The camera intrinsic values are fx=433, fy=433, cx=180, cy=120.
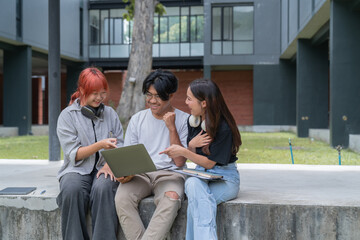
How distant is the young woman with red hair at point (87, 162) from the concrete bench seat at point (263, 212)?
29 cm

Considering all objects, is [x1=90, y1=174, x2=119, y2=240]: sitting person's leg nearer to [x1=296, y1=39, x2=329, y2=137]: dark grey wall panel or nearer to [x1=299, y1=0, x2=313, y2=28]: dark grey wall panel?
[x1=299, y1=0, x2=313, y2=28]: dark grey wall panel

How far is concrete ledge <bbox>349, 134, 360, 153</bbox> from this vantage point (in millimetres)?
11494

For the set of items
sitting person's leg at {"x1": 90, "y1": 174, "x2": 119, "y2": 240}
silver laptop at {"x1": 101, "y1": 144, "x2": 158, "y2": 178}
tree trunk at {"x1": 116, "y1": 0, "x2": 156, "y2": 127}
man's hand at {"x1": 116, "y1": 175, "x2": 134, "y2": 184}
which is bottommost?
sitting person's leg at {"x1": 90, "y1": 174, "x2": 119, "y2": 240}

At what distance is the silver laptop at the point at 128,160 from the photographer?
3275 millimetres

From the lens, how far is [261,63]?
2505 cm

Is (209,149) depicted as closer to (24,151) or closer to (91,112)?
(91,112)

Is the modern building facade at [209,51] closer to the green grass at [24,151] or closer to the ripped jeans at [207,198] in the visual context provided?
the green grass at [24,151]

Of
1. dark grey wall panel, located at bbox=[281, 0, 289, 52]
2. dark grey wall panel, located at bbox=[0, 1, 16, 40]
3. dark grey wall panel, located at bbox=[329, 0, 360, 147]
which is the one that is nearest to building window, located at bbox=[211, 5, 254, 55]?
dark grey wall panel, located at bbox=[281, 0, 289, 52]

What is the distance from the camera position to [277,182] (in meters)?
4.80

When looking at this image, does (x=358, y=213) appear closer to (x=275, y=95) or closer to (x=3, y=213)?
(x=3, y=213)

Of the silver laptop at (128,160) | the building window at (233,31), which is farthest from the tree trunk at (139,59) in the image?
the building window at (233,31)

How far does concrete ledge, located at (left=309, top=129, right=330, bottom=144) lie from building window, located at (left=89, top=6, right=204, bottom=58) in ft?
31.7

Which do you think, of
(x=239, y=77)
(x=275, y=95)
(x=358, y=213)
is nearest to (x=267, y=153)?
(x=358, y=213)

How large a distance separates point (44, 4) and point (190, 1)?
8536 mm
